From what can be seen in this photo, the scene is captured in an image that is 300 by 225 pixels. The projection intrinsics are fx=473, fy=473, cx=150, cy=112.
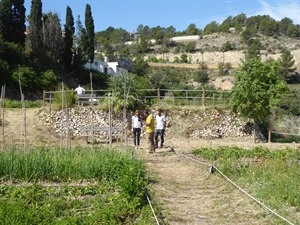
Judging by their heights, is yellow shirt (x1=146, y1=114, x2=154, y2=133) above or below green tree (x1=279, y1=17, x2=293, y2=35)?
below

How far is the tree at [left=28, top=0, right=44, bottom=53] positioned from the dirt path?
29821 millimetres

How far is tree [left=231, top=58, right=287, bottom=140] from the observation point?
23.4 meters

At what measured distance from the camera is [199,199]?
29.2 ft

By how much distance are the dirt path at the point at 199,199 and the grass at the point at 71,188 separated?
51cm

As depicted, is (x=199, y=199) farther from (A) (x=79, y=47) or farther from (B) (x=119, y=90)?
(A) (x=79, y=47)

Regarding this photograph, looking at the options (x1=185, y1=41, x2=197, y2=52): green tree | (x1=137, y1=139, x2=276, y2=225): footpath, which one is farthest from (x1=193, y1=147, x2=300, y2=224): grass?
(x1=185, y1=41, x2=197, y2=52): green tree

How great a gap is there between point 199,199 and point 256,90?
50.7 feet

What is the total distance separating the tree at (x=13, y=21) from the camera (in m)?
36.3

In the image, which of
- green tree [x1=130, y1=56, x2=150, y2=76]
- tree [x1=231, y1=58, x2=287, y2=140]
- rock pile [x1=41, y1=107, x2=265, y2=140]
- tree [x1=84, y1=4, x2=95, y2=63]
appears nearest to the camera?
tree [x1=231, y1=58, x2=287, y2=140]

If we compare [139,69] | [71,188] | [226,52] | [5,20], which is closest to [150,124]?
[71,188]

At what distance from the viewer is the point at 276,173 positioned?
32.8 ft

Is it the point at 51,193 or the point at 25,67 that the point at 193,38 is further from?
the point at 51,193

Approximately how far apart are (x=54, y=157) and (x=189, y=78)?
64.7m

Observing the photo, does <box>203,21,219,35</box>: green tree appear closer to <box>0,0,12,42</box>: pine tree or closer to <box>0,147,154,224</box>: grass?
<box>0,0,12,42</box>: pine tree
